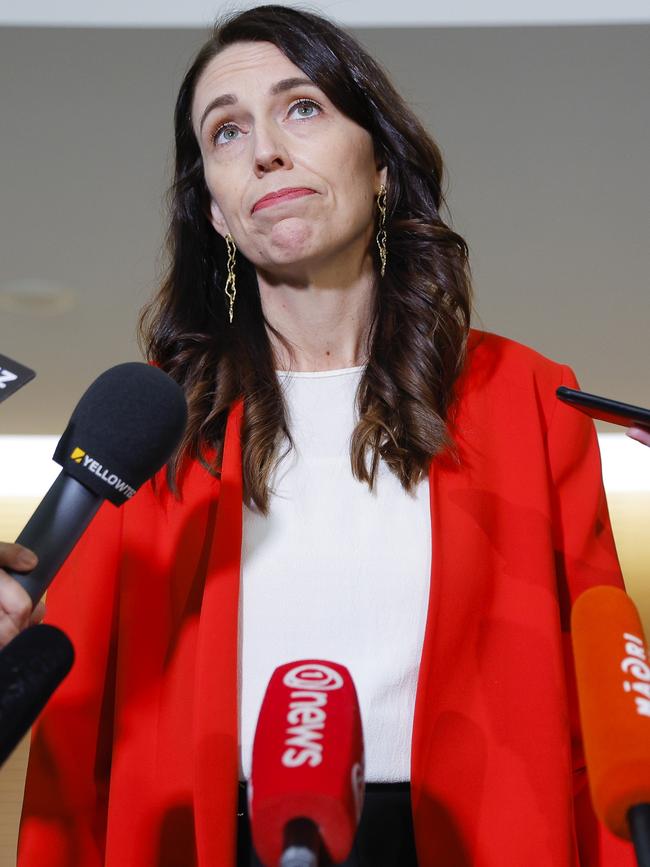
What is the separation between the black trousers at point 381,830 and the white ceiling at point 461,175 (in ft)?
6.34

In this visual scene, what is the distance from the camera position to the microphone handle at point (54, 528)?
83cm

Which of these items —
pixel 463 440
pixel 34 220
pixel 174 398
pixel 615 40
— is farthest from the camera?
pixel 34 220

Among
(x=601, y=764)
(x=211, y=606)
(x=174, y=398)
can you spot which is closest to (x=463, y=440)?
(x=211, y=606)

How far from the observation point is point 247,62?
143 cm

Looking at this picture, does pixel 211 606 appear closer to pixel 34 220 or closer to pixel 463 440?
pixel 463 440

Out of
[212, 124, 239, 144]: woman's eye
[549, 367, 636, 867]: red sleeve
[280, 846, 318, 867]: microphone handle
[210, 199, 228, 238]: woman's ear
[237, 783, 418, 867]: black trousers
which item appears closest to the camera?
[280, 846, 318, 867]: microphone handle

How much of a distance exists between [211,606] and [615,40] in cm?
215

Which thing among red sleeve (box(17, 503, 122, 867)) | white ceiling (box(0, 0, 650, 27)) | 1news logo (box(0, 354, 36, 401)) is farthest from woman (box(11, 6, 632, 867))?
white ceiling (box(0, 0, 650, 27))

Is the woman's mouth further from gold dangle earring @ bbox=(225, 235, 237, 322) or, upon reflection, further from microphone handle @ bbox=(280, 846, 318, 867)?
microphone handle @ bbox=(280, 846, 318, 867)

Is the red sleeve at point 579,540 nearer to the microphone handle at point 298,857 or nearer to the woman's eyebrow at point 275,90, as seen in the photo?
the woman's eyebrow at point 275,90

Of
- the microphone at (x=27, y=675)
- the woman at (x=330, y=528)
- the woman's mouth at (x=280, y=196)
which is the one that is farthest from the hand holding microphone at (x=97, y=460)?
the woman's mouth at (x=280, y=196)

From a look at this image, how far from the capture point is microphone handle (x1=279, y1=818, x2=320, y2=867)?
0.58 metres

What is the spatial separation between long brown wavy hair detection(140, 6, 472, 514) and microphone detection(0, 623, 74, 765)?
591 millimetres

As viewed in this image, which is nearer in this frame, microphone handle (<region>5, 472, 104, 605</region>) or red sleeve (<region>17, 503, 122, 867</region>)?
microphone handle (<region>5, 472, 104, 605</region>)
